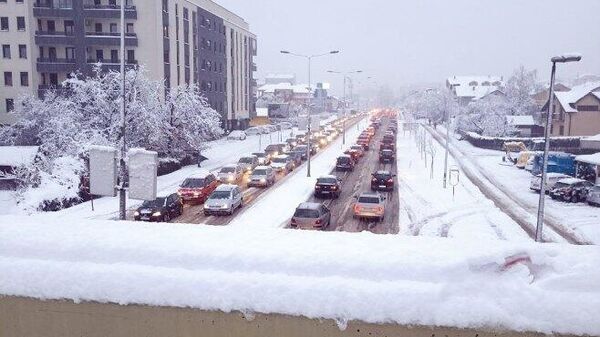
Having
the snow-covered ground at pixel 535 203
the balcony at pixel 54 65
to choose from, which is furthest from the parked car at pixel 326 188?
the balcony at pixel 54 65

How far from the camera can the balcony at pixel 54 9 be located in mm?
51375

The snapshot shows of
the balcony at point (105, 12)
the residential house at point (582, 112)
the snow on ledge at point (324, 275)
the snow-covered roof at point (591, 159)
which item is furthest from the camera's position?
the residential house at point (582, 112)

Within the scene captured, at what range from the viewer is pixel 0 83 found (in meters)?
52.3

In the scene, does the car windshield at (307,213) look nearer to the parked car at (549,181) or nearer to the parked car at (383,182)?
the parked car at (383,182)

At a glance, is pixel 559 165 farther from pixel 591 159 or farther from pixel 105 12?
pixel 105 12

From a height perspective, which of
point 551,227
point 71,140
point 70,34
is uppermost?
point 70,34

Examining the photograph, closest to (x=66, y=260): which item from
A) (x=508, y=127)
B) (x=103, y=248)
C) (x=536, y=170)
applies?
(x=103, y=248)

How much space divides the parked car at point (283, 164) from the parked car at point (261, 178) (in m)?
4.96

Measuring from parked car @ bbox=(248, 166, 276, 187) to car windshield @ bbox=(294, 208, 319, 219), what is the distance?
11.2 metres

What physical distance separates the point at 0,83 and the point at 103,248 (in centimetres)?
5829

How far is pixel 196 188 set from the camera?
2762cm

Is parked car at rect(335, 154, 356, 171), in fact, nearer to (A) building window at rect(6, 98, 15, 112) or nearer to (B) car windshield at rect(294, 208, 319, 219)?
(B) car windshield at rect(294, 208, 319, 219)

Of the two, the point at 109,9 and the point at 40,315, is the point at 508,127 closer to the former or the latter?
the point at 109,9

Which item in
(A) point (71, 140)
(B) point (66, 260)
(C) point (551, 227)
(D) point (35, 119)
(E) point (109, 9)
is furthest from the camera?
(E) point (109, 9)
